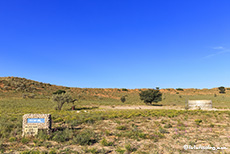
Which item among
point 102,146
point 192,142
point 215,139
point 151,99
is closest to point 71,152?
point 102,146

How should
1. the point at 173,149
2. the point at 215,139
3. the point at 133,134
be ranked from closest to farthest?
the point at 173,149
the point at 215,139
the point at 133,134

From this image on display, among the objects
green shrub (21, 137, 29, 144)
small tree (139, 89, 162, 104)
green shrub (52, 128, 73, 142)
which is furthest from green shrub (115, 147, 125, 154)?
small tree (139, 89, 162, 104)

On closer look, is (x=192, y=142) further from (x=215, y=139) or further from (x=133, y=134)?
(x=133, y=134)

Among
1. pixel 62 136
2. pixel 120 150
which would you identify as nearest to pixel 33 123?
pixel 62 136

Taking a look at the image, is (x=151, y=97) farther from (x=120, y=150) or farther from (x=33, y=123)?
(x=120, y=150)

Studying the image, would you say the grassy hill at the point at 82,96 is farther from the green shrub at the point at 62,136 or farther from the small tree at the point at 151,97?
the green shrub at the point at 62,136

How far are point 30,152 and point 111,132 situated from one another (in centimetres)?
558

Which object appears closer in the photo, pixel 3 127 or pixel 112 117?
pixel 3 127

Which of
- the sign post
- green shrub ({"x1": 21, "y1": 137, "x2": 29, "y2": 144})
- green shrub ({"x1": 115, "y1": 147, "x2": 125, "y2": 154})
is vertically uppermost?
the sign post

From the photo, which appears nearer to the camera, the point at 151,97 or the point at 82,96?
the point at 151,97

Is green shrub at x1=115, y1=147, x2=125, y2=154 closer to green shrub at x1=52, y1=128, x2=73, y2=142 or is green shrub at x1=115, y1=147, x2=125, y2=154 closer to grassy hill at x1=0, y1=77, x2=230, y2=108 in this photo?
green shrub at x1=52, y1=128, x2=73, y2=142

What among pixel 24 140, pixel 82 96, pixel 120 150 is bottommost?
pixel 120 150

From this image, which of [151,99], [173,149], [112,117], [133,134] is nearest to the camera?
[173,149]

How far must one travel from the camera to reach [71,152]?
26.4 ft
